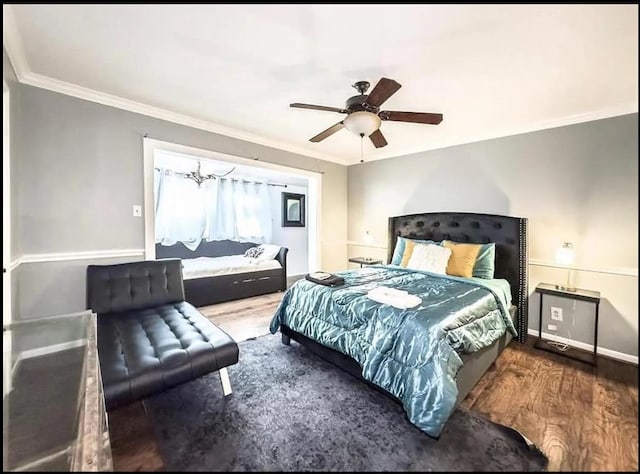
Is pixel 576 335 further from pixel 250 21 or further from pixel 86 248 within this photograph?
pixel 86 248

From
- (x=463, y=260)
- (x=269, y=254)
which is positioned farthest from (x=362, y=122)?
(x=269, y=254)

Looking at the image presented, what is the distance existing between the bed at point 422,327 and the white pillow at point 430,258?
0.14 meters

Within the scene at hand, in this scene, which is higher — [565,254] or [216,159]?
[216,159]

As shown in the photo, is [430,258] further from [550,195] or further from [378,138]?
[550,195]

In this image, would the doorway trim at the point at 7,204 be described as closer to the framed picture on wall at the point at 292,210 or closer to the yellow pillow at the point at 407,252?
the yellow pillow at the point at 407,252

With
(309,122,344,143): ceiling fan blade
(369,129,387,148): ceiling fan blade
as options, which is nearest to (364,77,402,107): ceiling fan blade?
(309,122,344,143): ceiling fan blade

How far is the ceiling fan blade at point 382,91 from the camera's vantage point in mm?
1864

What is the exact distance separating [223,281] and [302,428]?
3.09 m

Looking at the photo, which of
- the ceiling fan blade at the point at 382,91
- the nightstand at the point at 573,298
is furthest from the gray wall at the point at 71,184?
the nightstand at the point at 573,298

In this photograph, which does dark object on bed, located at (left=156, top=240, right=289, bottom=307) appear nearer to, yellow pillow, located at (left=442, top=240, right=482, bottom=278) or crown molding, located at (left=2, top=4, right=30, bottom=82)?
crown molding, located at (left=2, top=4, right=30, bottom=82)

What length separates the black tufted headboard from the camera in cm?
298

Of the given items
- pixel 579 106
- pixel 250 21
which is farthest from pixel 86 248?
pixel 579 106

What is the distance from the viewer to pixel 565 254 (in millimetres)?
2328

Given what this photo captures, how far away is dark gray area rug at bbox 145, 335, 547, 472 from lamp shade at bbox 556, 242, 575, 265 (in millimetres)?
1565
